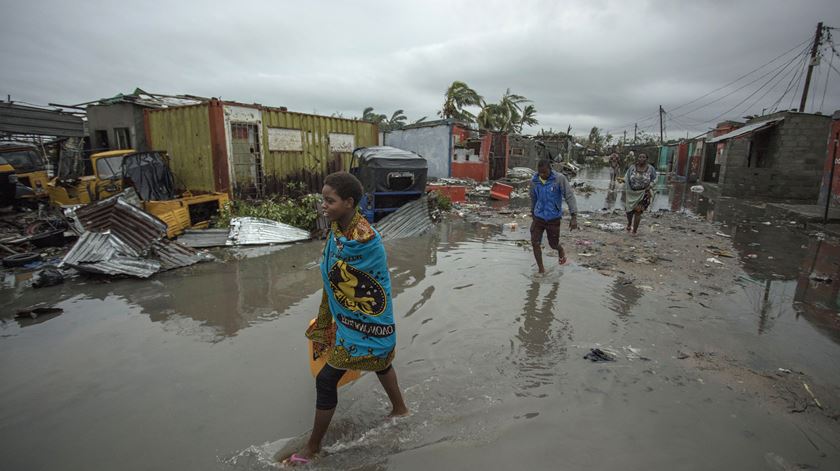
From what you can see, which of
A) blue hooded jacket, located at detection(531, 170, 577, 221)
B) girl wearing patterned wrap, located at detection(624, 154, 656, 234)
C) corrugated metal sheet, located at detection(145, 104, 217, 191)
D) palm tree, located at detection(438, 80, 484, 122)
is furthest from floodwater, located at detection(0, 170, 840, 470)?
palm tree, located at detection(438, 80, 484, 122)

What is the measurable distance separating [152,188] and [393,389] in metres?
8.50

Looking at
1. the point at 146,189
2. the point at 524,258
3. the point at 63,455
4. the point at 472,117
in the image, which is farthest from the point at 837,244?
the point at 472,117

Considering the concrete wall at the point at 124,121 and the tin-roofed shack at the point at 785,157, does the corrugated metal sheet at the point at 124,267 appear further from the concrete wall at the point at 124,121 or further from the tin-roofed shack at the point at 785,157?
the tin-roofed shack at the point at 785,157

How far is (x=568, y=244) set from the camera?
25.5ft

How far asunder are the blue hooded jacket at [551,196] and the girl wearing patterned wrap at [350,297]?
4.13 m

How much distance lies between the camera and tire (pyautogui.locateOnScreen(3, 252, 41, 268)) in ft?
20.0

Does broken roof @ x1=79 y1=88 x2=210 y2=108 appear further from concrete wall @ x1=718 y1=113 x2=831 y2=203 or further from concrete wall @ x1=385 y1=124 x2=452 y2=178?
concrete wall @ x1=718 y1=113 x2=831 y2=203

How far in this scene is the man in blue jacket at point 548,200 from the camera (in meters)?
5.73

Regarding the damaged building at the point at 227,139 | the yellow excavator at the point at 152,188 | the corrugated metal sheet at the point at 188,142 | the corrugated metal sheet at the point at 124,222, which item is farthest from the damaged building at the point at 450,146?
the corrugated metal sheet at the point at 124,222

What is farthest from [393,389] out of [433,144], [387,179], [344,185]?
[433,144]

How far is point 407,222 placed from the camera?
8.73m

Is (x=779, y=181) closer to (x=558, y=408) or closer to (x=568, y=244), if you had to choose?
(x=568, y=244)

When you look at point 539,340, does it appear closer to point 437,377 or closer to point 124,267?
point 437,377

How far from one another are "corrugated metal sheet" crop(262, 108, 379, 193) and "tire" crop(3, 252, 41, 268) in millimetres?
5002
